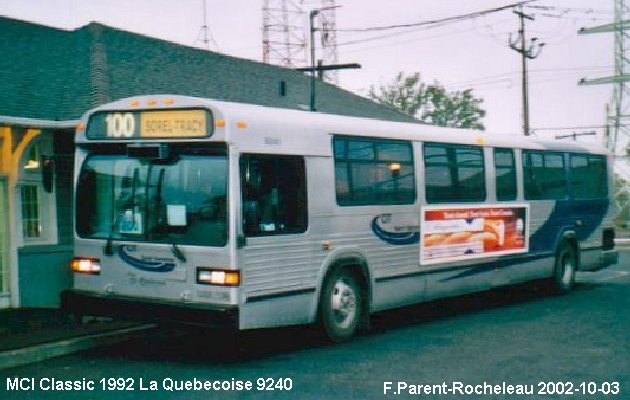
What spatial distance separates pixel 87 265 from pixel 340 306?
3.19 m

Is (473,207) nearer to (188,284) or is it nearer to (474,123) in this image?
(188,284)

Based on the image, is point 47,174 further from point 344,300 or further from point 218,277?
point 344,300

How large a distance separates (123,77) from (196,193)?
24.6ft

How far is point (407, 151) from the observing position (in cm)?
1178

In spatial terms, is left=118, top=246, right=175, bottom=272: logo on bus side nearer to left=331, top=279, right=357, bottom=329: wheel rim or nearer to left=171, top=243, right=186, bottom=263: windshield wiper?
left=171, top=243, right=186, bottom=263: windshield wiper

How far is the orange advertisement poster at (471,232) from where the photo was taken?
1219cm

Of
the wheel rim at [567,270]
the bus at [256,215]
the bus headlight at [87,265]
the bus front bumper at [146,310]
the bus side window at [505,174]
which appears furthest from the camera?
the wheel rim at [567,270]

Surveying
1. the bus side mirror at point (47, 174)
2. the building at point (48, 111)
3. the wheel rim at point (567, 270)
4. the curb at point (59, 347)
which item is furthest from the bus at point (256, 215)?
the wheel rim at point (567, 270)

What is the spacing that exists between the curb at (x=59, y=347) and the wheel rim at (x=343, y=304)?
8.66 ft

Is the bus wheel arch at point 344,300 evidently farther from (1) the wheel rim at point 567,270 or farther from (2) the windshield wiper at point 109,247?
(1) the wheel rim at point 567,270

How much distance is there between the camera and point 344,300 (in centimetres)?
1040

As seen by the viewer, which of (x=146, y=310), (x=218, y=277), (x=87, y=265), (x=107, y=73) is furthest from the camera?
(x=107, y=73)

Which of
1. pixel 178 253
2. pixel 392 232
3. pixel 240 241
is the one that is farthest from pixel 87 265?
pixel 392 232

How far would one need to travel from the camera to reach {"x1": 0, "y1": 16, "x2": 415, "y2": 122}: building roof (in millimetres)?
13551
